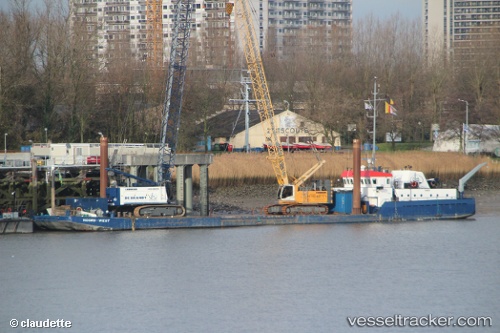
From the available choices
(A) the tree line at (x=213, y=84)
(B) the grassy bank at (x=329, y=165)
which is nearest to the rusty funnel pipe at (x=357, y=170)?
(B) the grassy bank at (x=329, y=165)

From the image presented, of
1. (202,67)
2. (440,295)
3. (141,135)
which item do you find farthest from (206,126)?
(440,295)

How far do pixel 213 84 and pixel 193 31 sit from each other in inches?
1560

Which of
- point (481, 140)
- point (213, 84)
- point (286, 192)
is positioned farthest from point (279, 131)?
point (286, 192)

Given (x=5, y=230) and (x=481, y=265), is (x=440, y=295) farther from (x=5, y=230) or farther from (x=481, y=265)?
(x=5, y=230)

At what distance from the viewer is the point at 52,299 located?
38250 millimetres

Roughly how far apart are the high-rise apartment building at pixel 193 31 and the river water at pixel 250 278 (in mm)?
39793

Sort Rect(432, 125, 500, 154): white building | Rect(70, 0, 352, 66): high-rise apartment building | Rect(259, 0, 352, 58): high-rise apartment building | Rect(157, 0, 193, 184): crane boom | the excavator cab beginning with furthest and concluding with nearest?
1. Rect(259, 0, 352, 58): high-rise apartment building
2. Rect(70, 0, 352, 66): high-rise apartment building
3. Rect(432, 125, 500, 154): white building
4. Rect(157, 0, 193, 184): crane boom
5. the excavator cab

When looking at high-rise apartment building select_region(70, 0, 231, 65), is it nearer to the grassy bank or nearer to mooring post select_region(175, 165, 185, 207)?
the grassy bank

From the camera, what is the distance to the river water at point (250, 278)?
117 feet

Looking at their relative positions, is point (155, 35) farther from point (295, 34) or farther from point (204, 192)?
point (204, 192)

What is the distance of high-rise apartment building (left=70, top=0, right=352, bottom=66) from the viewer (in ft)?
369

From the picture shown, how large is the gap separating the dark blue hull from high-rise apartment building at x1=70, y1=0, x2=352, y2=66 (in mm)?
34415

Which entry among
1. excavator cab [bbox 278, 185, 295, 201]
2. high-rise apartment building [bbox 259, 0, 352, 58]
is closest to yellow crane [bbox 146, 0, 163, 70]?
high-rise apartment building [bbox 259, 0, 352, 58]

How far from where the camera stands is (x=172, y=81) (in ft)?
213
